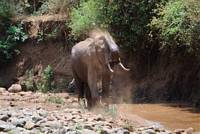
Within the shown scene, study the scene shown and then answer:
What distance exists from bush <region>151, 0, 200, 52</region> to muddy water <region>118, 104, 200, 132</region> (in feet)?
5.69

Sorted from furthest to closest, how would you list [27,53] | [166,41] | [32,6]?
[32,6] → [27,53] → [166,41]

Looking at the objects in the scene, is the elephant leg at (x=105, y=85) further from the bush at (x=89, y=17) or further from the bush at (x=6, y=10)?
the bush at (x=6, y=10)

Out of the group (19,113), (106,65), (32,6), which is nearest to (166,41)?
(106,65)

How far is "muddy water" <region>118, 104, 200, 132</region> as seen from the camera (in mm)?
12391

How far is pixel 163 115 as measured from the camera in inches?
550

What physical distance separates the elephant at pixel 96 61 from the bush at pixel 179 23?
2478 millimetres

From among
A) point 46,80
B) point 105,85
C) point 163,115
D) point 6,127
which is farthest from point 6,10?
point 6,127

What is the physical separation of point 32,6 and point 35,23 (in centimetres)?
198

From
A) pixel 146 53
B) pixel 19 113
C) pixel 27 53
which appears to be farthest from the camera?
pixel 27 53

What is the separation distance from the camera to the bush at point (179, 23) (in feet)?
49.8

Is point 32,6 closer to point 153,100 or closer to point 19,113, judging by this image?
point 153,100

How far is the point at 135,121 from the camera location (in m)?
12.2

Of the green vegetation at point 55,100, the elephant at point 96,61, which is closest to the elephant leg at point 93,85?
the elephant at point 96,61

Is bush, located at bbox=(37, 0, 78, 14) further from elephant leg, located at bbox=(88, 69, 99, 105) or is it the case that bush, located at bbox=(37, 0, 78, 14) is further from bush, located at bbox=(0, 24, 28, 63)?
elephant leg, located at bbox=(88, 69, 99, 105)
